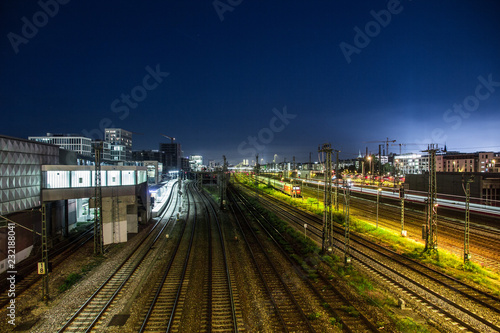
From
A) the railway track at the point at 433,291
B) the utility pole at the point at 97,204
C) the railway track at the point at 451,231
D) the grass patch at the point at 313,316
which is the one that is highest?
the utility pole at the point at 97,204

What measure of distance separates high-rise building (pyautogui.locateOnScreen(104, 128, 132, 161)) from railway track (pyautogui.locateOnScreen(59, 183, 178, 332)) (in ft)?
321

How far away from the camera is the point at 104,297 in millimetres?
11031

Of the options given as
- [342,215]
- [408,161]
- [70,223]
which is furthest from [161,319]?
[408,161]

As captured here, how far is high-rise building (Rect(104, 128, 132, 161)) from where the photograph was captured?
104750 mm

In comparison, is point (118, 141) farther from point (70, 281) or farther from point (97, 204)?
point (70, 281)

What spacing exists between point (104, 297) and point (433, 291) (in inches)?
546

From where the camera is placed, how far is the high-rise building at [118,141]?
104750 mm

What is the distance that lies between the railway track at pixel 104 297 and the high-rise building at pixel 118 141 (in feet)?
321

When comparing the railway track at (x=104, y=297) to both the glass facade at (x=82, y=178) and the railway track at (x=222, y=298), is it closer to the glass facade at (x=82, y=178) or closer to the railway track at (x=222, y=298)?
the railway track at (x=222, y=298)

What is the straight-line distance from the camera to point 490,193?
1209 inches

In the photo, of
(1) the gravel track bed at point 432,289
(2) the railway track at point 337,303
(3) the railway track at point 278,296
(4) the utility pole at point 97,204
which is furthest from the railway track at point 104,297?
(1) the gravel track bed at point 432,289

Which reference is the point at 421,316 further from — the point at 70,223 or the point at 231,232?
the point at 70,223

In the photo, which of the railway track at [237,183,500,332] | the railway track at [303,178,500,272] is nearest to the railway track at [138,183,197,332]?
the railway track at [237,183,500,332]

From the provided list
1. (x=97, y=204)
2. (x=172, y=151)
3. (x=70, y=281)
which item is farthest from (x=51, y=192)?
(x=172, y=151)
